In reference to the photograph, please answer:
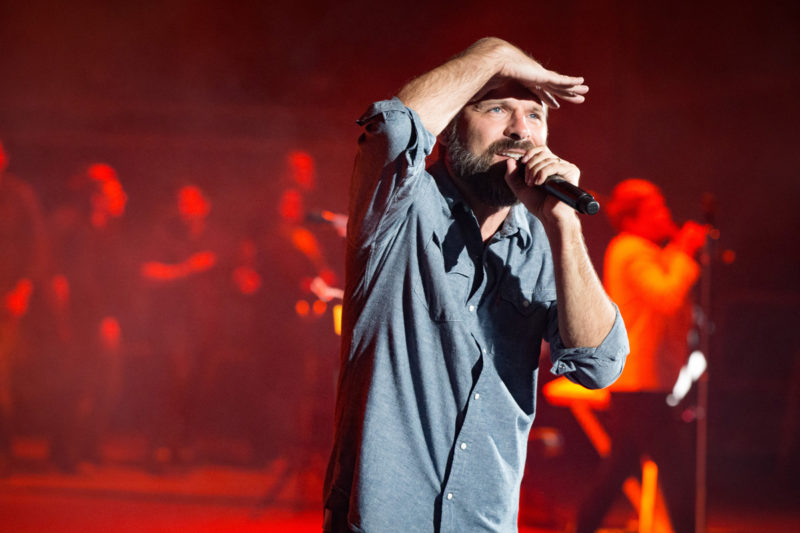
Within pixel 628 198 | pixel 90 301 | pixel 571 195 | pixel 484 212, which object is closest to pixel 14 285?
pixel 90 301

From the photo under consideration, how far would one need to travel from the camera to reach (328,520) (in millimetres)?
1191

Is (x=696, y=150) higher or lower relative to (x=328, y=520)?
higher

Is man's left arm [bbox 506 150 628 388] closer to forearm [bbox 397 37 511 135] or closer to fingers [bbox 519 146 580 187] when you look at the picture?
fingers [bbox 519 146 580 187]

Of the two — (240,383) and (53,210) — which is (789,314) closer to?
(240,383)

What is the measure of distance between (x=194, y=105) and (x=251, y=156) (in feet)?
2.24

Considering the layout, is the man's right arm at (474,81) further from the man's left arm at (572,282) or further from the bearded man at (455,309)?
the man's left arm at (572,282)

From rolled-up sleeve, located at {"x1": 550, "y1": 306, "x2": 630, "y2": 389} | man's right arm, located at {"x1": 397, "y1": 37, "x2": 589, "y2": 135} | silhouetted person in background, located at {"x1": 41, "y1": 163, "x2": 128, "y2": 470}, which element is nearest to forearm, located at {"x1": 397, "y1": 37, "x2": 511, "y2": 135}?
man's right arm, located at {"x1": 397, "y1": 37, "x2": 589, "y2": 135}

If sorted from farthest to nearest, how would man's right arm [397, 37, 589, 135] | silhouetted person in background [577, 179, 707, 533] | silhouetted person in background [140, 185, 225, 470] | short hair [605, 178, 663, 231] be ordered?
1. silhouetted person in background [140, 185, 225, 470]
2. short hair [605, 178, 663, 231]
3. silhouetted person in background [577, 179, 707, 533]
4. man's right arm [397, 37, 589, 135]

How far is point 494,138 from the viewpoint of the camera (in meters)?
1.33

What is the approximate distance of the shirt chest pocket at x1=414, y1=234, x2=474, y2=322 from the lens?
1196mm

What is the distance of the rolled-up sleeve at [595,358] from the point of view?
1253mm

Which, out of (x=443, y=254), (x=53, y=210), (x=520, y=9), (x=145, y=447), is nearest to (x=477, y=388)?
(x=443, y=254)

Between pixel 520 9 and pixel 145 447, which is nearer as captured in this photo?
pixel 145 447

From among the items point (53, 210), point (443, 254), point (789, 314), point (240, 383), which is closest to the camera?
point (443, 254)
